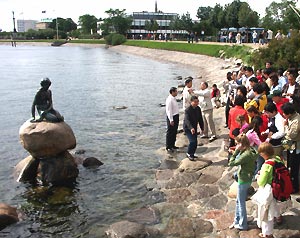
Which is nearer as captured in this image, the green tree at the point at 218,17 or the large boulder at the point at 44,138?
the large boulder at the point at 44,138

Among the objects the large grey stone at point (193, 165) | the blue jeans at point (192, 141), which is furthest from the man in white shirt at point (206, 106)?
the large grey stone at point (193, 165)

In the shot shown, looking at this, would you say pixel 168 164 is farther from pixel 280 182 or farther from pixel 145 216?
pixel 280 182

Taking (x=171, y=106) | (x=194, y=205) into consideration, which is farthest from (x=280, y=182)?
(x=171, y=106)

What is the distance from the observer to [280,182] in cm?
A: 700

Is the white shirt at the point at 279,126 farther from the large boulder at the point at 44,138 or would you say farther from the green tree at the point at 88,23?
the green tree at the point at 88,23

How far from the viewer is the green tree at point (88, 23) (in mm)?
150500

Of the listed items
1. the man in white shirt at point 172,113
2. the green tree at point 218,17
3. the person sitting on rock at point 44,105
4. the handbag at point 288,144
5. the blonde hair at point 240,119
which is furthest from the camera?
the green tree at point 218,17

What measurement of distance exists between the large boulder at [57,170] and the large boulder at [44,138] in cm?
24

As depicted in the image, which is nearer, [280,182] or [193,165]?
[280,182]

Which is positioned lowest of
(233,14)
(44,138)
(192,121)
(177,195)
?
(177,195)

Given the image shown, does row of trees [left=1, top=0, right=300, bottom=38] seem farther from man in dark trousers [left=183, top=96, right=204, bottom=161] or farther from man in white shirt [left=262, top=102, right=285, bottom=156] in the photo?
man in white shirt [left=262, top=102, right=285, bottom=156]

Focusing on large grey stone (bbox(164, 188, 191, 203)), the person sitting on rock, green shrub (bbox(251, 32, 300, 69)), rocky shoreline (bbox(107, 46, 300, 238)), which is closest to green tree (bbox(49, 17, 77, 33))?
green shrub (bbox(251, 32, 300, 69))

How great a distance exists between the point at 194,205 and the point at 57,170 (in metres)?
4.68

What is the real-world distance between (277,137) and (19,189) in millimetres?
7556
